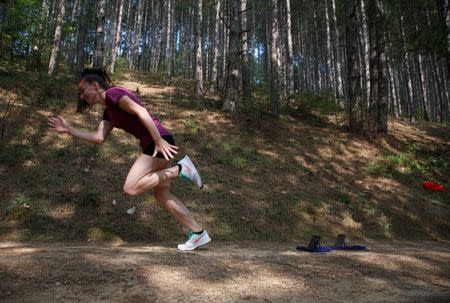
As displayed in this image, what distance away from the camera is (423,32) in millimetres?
12164

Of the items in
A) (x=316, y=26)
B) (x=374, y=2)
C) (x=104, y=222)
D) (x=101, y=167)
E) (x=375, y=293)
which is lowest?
(x=375, y=293)

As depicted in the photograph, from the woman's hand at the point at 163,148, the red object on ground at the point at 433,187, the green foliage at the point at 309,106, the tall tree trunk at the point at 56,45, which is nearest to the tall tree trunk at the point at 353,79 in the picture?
the green foliage at the point at 309,106

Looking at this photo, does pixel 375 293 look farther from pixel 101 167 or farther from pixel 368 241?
pixel 101 167

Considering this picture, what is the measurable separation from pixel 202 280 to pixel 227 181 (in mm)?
5616

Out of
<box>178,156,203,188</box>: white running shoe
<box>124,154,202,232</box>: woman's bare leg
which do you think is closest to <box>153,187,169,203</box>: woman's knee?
<box>124,154,202,232</box>: woman's bare leg

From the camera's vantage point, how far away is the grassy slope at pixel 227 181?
21.0 feet

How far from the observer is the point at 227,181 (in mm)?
8500

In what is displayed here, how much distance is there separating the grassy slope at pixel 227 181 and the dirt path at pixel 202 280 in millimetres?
2904

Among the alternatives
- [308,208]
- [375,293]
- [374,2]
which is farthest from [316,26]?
[375,293]

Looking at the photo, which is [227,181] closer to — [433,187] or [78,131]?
[78,131]

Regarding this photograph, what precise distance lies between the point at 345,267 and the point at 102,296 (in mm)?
2353

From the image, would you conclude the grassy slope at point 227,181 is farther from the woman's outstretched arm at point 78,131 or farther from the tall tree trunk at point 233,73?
the woman's outstretched arm at point 78,131

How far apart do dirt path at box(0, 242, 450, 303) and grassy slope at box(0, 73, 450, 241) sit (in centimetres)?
290

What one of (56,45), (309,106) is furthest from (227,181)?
(56,45)
